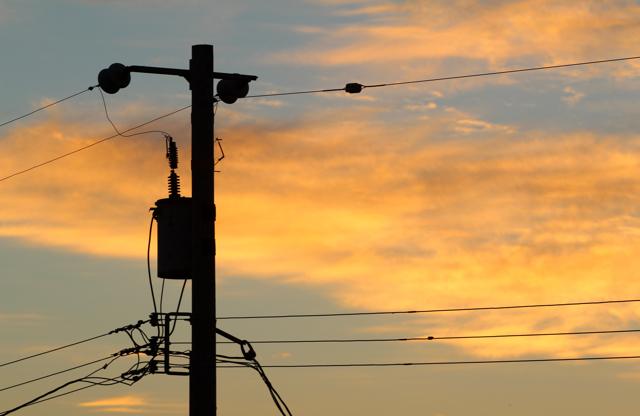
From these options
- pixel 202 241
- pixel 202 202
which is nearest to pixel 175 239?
pixel 202 241

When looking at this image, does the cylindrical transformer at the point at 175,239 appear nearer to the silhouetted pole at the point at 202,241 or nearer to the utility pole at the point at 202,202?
the utility pole at the point at 202,202

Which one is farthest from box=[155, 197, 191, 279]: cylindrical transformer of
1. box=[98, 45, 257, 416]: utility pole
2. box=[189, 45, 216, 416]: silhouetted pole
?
box=[189, 45, 216, 416]: silhouetted pole

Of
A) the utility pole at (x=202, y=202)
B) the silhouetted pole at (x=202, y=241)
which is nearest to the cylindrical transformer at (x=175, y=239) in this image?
the utility pole at (x=202, y=202)

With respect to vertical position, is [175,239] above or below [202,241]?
above

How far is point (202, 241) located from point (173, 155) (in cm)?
226

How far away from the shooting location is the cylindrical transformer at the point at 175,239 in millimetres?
20594

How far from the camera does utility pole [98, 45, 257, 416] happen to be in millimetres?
19953

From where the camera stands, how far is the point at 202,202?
20406 mm

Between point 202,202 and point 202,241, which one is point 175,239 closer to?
point 202,241

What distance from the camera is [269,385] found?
2181 centimetres

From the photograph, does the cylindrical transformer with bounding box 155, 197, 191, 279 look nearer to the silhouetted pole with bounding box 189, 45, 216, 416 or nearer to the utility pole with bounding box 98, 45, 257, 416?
the utility pole with bounding box 98, 45, 257, 416

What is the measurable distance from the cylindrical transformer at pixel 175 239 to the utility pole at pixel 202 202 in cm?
7

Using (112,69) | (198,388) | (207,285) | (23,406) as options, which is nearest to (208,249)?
(207,285)

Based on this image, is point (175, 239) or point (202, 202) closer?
point (202, 202)
